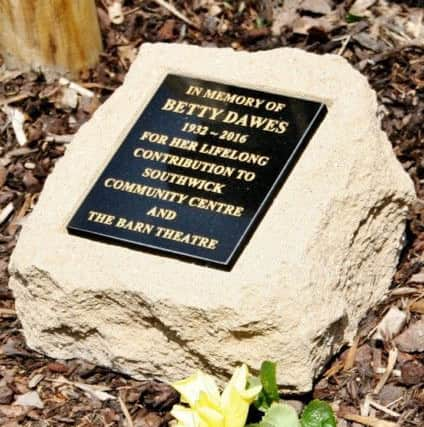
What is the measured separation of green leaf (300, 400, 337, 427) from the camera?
3633 mm

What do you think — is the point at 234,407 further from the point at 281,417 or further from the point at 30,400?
the point at 30,400

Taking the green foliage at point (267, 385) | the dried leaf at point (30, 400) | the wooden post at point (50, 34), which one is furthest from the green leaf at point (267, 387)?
the wooden post at point (50, 34)

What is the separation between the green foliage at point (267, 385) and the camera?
12.0 feet

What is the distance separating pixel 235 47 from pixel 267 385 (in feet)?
7.36

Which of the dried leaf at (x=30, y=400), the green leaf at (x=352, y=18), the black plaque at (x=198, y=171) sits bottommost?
the dried leaf at (x=30, y=400)

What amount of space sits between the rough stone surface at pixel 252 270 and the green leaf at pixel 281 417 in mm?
211

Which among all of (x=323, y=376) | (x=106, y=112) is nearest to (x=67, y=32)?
(x=106, y=112)

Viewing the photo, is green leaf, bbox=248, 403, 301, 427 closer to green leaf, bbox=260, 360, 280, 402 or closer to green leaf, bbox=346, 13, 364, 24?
green leaf, bbox=260, 360, 280, 402

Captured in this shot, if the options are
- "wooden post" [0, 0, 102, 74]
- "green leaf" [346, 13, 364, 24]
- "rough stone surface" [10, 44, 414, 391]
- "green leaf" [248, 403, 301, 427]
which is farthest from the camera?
"green leaf" [346, 13, 364, 24]

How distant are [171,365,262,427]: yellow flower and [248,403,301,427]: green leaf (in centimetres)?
12

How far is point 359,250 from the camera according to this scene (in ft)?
13.4

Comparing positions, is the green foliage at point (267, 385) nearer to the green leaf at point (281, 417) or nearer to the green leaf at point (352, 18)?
the green leaf at point (281, 417)

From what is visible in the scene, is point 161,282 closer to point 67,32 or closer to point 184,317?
point 184,317

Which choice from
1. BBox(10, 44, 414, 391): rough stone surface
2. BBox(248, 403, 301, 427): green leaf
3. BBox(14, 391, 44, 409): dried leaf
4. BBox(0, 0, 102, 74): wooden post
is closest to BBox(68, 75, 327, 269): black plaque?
BBox(10, 44, 414, 391): rough stone surface
